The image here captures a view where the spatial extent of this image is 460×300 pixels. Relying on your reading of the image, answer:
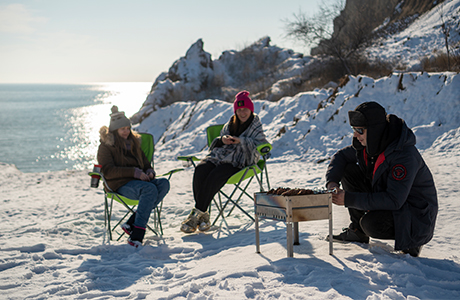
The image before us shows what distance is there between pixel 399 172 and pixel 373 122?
328mm

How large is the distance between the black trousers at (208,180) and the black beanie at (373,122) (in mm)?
1588

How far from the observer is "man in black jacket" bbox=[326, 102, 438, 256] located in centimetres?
210

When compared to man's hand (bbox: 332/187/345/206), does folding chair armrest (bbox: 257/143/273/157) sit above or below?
above

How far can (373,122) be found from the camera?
213cm

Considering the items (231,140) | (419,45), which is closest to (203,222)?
(231,140)

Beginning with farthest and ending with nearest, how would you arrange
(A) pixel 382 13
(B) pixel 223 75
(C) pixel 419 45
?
(A) pixel 382 13 → (B) pixel 223 75 → (C) pixel 419 45

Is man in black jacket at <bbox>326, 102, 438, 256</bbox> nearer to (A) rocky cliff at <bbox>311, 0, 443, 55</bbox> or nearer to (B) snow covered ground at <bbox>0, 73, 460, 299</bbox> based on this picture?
(B) snow covered ground at <bbox>0, 73, 460, 299</bbox>

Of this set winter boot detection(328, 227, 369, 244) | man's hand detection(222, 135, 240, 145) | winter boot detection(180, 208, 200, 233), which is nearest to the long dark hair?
winter boot detection(180, 208, 200, 233)

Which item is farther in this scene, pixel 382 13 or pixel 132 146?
pixel 382 13

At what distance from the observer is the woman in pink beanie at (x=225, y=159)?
3396 mm

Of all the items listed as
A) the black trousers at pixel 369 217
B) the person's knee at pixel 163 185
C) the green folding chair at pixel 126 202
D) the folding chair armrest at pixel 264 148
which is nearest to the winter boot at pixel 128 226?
the green folding chair at pixel 126 202

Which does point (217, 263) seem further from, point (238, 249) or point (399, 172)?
point (399, 172)

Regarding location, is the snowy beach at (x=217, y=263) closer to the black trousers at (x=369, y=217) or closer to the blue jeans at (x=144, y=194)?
the black trousers at (x=369, y=217)

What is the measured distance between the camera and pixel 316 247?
2.56 meters
